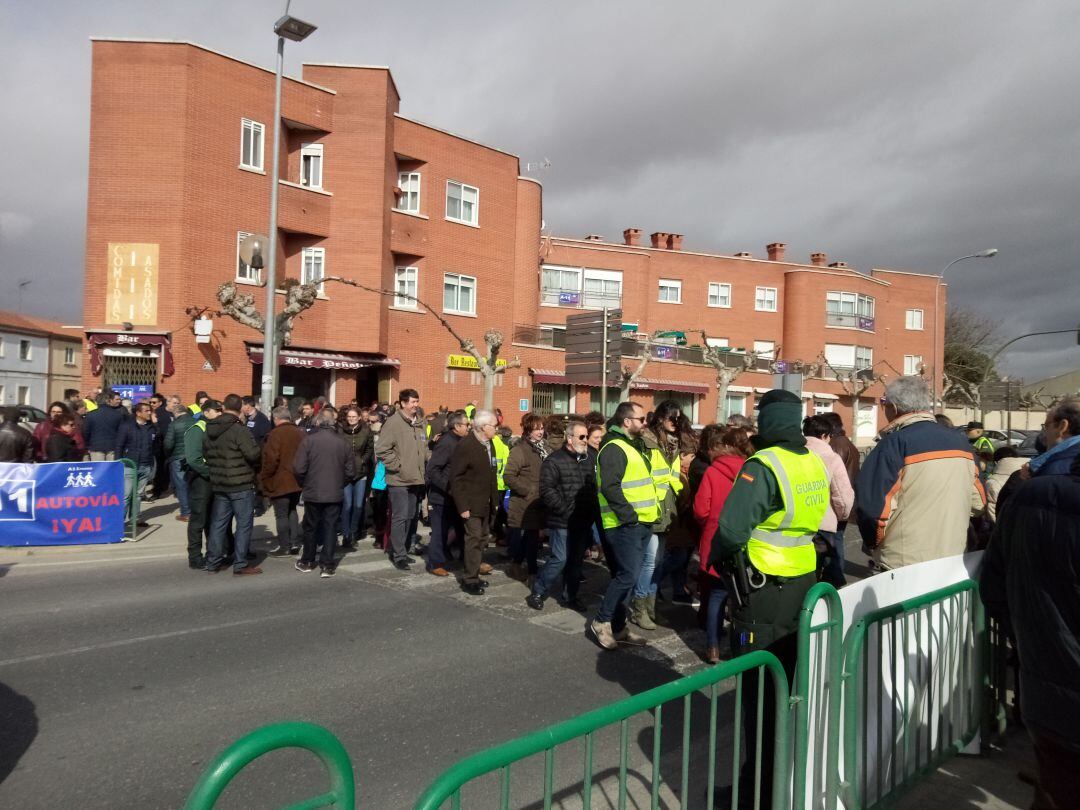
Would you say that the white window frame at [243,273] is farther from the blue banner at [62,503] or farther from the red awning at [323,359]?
the blue banner at [62,503]

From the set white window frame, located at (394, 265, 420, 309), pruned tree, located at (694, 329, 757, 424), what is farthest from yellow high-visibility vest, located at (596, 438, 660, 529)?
pruned tree, located at (694, 329, 757, 424)

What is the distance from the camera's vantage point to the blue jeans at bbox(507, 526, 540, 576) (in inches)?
344

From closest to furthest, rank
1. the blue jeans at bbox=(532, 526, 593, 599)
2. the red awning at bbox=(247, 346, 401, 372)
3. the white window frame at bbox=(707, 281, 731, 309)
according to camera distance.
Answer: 1. the blue jeans at bbox=(532, 526, 593, 599)
2. the red awning at bbox=(247, 346, 401, 372)
3. the white window frame at bbox=(707, 281, 731, 309)

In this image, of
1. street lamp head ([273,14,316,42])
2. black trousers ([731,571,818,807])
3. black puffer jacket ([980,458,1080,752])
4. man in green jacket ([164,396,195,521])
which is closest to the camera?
black puffer jacket ([980,458,1080,752])

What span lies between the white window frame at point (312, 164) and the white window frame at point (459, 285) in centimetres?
519

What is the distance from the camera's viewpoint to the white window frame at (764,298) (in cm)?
4378

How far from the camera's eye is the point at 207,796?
1.68 meters

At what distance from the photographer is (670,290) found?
1667 inches

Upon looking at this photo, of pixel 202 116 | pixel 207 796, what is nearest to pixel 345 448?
pixel 207 796

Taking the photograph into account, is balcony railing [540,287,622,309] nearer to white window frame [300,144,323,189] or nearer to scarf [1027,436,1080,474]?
white window frame [300,144,323,189]

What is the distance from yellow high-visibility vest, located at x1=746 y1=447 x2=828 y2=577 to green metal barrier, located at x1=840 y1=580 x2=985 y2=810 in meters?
0.44

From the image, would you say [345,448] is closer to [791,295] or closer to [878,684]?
[878,684]

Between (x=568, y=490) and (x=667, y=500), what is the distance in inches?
36.9

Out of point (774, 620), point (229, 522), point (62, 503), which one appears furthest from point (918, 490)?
point (62, 503)
